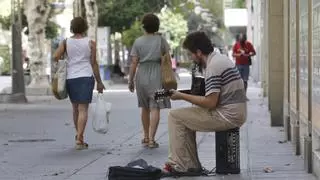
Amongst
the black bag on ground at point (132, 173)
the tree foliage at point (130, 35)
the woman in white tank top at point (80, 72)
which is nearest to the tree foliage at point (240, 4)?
the tree foliage at point (130, 35)

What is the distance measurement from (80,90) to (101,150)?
2.71ft

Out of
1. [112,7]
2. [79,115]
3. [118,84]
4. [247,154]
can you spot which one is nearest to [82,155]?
[79,115]

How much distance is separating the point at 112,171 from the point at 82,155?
8.11 ft

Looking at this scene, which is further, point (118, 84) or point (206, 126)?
point (118, 84)

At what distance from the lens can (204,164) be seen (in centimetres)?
900

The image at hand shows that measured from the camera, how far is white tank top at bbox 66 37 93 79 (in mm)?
10578

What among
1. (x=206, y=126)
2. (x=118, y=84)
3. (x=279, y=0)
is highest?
(x=279, y=0)

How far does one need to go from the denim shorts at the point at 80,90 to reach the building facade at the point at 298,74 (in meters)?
2.64

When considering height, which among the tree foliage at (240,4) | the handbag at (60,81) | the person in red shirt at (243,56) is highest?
the tree foliage at (240,4)

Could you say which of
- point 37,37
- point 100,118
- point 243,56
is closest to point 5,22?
point 37,37

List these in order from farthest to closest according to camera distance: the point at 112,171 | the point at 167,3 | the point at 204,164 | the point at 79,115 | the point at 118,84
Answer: the point at 167,3 < the point at 118,84 < the point at 79,115 < the point at 204,164 < the point at 112,171

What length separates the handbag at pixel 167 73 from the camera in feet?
31.3

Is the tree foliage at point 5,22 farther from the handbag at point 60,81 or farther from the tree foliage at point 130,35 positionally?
the handbag at point 60,81

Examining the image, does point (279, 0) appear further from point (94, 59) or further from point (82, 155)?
point (82, 155)
